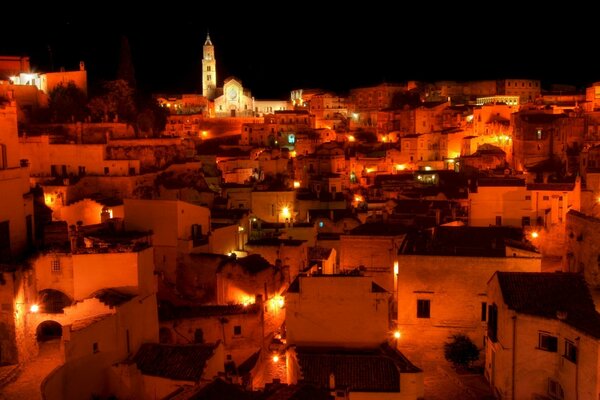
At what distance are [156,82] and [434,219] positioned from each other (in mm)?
51868

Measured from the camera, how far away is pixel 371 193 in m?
37.8

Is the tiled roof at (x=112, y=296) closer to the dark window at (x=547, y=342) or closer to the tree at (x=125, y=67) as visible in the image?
the dark window at (x=547, y=342)

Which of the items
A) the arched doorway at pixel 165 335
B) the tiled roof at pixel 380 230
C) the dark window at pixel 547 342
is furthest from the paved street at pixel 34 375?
the dark window at pixel 547 342

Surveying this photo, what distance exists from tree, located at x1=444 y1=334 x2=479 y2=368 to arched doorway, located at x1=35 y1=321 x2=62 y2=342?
10686mm

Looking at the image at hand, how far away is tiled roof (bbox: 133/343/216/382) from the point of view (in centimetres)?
1502

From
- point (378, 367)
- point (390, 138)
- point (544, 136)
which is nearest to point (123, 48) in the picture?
point (390, 138)

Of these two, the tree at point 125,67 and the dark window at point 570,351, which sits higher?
the tree at point 125,67

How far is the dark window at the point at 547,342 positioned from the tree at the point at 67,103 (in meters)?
28.0

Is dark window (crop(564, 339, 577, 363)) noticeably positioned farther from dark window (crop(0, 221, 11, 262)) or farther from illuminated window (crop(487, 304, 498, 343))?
dark window (crop(0, 221, 11, 262))

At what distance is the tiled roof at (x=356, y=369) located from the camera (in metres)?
15.2

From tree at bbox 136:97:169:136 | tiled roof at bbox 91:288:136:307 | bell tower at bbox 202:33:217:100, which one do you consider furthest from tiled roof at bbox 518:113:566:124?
bell tower at bbox 202:33:217:100

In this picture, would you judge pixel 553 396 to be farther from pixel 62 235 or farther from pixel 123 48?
pixel 123 48

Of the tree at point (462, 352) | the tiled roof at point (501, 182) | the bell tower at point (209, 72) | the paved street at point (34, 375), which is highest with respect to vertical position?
the bell tower at point (209, 72)

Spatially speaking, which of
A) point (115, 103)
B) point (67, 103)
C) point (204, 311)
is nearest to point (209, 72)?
point (115, 103)
